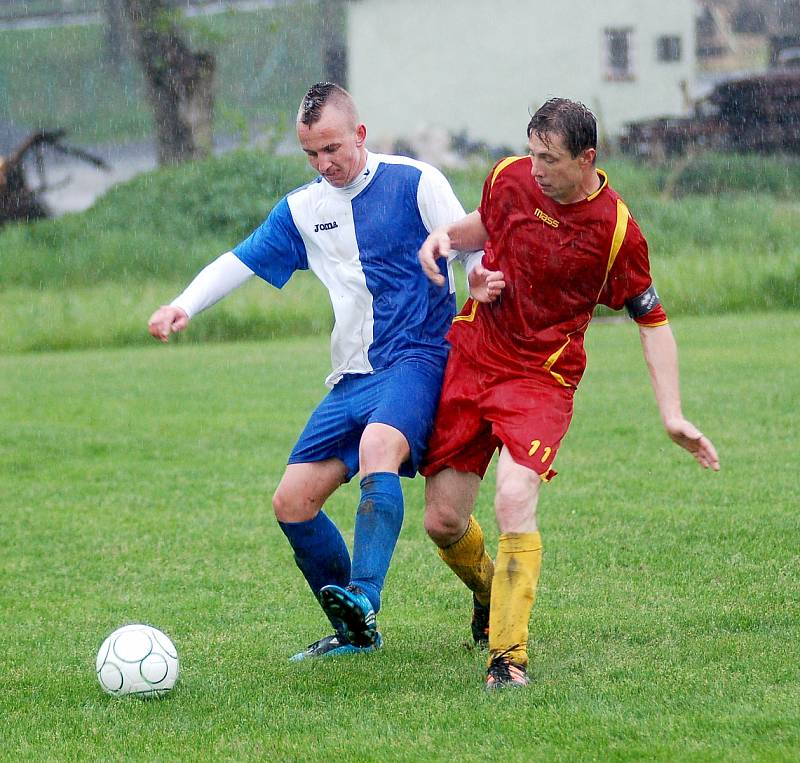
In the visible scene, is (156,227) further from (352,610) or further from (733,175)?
(352,610)

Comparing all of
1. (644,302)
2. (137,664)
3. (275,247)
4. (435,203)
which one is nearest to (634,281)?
(644,302)

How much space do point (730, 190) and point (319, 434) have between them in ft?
74.4

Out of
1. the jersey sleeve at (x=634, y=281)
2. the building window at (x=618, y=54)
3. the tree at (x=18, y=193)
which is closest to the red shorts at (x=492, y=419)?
the jersey sleeve at (x=634, y=281)

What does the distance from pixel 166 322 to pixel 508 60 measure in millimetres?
32124

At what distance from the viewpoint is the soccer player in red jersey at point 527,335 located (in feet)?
14.3

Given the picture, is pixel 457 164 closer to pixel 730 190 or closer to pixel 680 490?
pixel 730 190

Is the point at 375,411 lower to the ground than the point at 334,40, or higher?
lower

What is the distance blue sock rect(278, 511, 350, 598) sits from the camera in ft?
16.2

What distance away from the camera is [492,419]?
14.9 ft

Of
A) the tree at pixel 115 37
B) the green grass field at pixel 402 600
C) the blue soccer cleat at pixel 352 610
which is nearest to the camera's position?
the green grass field at pixel 402 600

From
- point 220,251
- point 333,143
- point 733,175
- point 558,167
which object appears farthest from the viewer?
point 733,175

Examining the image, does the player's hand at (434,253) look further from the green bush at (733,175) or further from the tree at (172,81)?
the tree at (172,81)

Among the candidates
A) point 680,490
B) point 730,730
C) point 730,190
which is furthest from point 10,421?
point 730,190

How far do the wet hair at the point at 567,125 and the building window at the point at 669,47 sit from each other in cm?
3393
